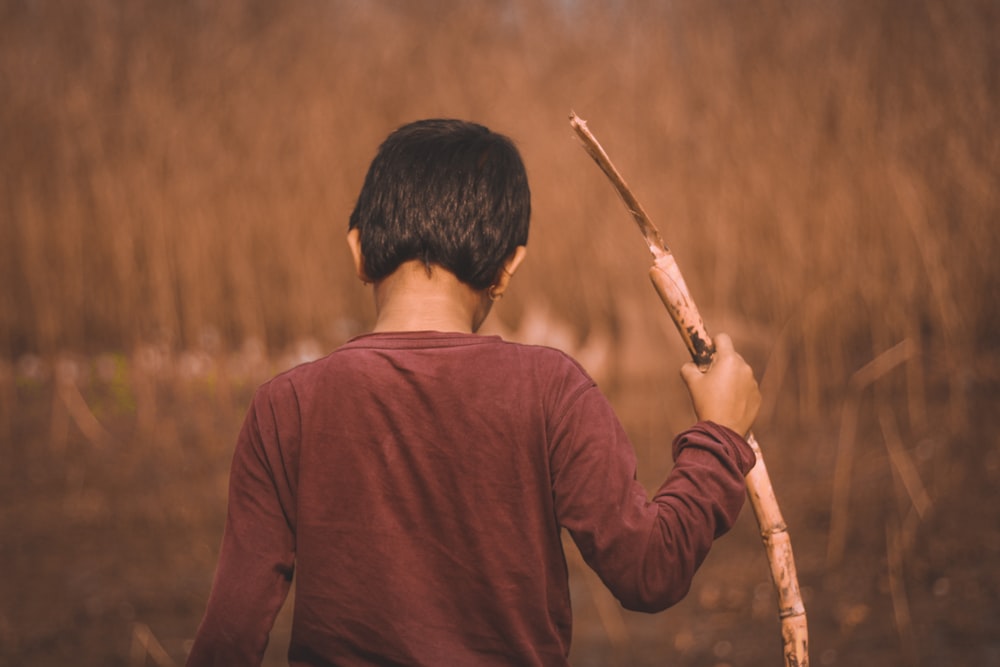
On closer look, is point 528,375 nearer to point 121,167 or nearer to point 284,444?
point 284,444

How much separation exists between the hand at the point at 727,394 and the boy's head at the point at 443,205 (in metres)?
0.24

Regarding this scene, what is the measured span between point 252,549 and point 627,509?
365 millimetres

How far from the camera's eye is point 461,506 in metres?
0.98

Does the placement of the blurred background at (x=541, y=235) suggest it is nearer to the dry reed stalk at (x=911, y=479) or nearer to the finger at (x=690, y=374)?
the dry reed stalk at (x=911, y=479)

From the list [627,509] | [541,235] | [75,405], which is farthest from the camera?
[541,235]

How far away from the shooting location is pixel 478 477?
0.98 metres

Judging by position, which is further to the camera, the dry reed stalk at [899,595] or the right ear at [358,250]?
the dry reed stalk at [899,595]

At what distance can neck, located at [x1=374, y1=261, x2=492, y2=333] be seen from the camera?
40.8 inches

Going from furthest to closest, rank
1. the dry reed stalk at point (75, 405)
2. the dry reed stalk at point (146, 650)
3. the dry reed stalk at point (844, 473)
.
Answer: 1. the dry reed stalk at point (75, 405)
2. the dry reed stalk at point (844, 473)
3. the dry reed stalk at point (146, 650)

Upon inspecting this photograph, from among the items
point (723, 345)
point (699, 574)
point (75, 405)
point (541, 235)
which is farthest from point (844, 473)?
point (75, 405)

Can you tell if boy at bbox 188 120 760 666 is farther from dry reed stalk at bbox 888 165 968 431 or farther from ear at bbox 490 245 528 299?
dry reed stalk at bbox 888 165 968 431

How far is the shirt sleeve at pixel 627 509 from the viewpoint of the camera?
0.97 m

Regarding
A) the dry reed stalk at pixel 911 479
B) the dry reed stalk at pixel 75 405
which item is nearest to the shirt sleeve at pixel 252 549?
the dry reed stalk at pixel 911 479

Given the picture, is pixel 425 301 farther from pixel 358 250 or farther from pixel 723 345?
pixel 723 345
